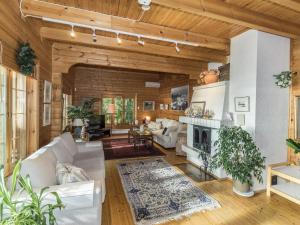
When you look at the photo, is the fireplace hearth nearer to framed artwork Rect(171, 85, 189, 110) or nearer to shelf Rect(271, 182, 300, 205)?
shelf Rect(271, 182, 300, 205)

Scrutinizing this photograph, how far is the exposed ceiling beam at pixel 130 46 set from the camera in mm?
3474

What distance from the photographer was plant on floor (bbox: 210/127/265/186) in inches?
114

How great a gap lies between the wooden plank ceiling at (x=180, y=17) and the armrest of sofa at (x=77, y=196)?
238 cm

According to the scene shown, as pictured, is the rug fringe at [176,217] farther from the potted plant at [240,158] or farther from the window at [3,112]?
the window at [3,112]

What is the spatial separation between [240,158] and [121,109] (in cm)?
707

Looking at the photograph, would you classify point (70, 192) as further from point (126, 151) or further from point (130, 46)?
point (126, 151)

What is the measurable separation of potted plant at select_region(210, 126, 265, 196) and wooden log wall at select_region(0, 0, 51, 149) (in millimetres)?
3377

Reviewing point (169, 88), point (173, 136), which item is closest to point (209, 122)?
point (173, 136)

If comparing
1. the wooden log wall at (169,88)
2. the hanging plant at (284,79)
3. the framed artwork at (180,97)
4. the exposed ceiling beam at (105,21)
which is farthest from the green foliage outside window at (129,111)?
the hanging plant at (284,79)

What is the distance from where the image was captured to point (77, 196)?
1.74 meters

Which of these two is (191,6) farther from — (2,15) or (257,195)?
(257,195)

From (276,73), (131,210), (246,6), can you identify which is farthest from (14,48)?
(276,73)

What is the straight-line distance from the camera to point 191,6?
91.0 inches

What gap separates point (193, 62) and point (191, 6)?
3.15 meters
